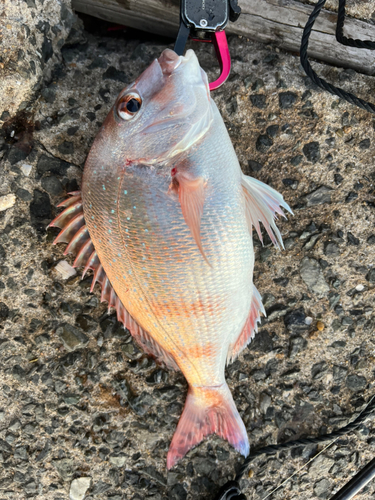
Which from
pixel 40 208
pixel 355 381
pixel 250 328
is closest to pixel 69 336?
pixel 40 208

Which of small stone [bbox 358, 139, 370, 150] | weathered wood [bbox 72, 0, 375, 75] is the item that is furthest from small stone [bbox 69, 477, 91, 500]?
weathered wood [bbox 72, 0, 375, 75]

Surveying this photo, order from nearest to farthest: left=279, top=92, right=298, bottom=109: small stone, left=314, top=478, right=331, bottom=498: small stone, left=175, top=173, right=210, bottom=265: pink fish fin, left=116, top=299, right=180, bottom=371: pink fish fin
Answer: left=175, top=173, right=210, bottom=265: pink fish fin, left=116, top=299, right=180, bottom=371: pink fish fin, left=279, top=92, right=298, bottom=109: small stone, left=314, top=478, right=331, bottom=498: small stone

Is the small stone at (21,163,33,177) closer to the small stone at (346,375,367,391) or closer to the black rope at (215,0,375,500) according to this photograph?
the black rope at (215,0,375,500)

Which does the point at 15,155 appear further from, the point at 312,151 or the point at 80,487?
the point at 80,487

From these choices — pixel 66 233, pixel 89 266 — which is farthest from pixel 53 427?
pixel 66 233

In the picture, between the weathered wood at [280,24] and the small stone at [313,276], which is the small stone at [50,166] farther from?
the small stone at [313,276]

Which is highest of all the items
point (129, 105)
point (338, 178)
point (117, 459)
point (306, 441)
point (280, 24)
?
point (280, 24)
